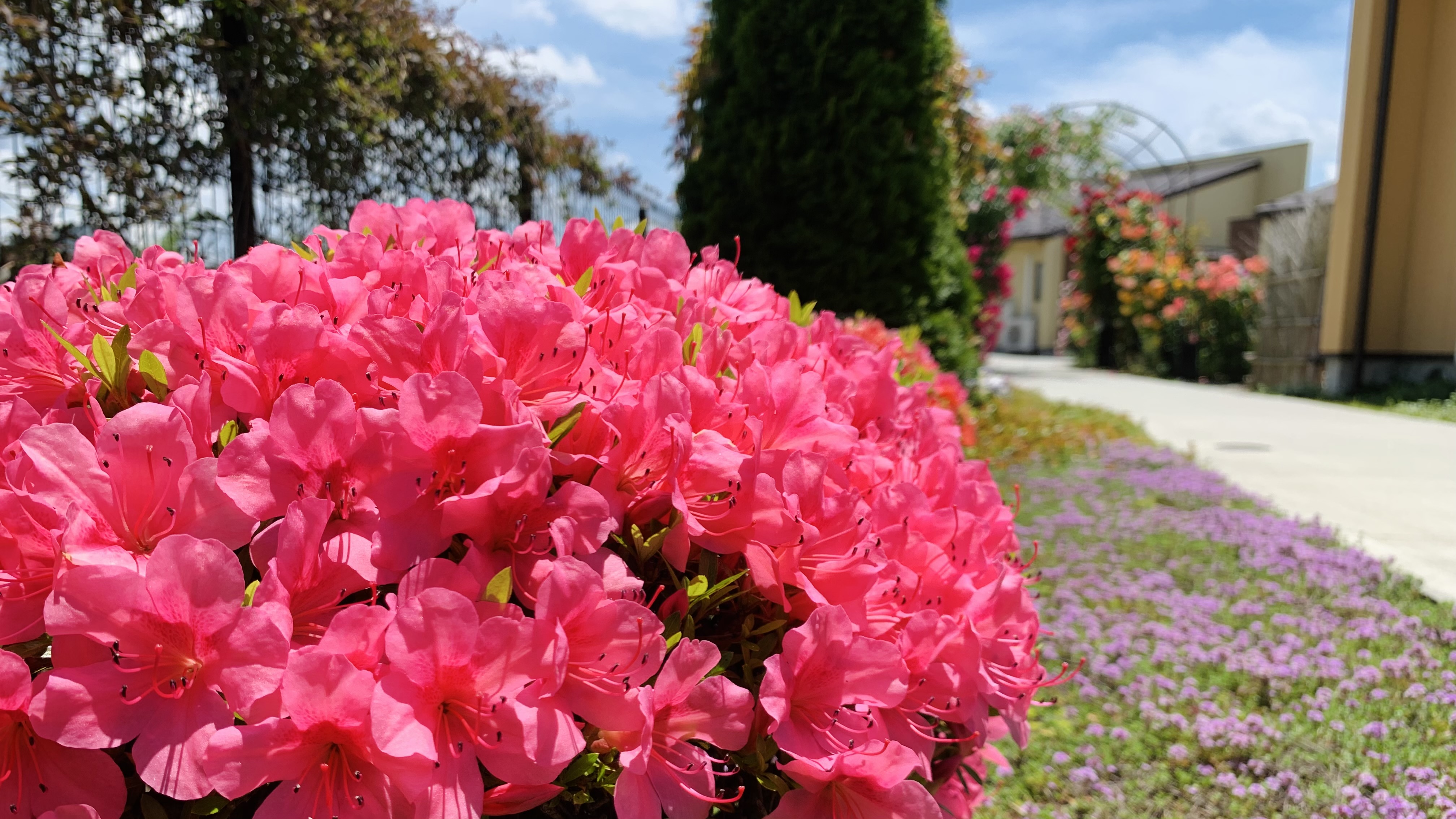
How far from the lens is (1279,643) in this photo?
→ 3.71m

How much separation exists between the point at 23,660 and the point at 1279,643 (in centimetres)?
421

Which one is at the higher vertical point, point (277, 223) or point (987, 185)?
point (987, 185)

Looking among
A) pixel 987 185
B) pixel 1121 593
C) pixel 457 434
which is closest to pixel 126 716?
pixel 457 434

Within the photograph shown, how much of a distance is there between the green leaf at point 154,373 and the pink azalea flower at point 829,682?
31.8 inches

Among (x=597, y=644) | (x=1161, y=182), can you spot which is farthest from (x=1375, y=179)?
(x=1161, y=182)

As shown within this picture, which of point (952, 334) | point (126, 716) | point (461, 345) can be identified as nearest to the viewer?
point (126, 716)

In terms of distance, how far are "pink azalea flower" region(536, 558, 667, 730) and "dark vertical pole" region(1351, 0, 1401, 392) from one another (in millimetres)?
15582

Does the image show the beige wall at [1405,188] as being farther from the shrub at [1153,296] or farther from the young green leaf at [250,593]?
the young green leaf at [250,593]

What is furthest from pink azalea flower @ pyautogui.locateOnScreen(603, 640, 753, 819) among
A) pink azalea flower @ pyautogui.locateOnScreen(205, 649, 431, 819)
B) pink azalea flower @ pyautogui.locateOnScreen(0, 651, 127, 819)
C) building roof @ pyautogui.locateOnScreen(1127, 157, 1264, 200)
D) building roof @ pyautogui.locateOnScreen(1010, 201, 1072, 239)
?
building roof @ pyautogui.locateOnScreen(1010, 201, 1072, 239)

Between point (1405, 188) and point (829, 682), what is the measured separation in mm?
16351

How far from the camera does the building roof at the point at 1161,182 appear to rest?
37.2 meters

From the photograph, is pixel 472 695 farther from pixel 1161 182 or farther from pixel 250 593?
pixel 1161 182

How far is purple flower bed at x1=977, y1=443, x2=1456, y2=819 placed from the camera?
2723mm

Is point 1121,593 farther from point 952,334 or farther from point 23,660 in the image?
point 23,660
